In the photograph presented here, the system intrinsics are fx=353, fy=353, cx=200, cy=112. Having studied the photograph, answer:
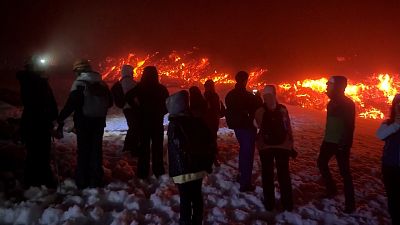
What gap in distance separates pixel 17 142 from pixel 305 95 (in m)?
18.8

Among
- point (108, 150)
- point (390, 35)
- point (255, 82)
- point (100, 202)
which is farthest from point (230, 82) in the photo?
point (100, 202)

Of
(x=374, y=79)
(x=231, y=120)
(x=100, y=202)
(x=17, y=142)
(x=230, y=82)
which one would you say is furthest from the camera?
(x=230, y=82)

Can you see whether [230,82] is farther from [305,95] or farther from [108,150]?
[108,150]

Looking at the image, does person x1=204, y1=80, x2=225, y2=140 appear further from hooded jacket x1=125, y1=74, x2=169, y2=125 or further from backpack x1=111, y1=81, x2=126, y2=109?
backpack x1=111, y1=81, x2=126, y2=109

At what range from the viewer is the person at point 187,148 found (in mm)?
4551

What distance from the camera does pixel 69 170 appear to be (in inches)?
280

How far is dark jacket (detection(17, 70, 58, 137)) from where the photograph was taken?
5.80 m

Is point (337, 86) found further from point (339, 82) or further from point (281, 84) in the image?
point (281, 84)

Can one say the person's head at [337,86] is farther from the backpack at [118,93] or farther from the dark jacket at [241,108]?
the backpack at [118,93]

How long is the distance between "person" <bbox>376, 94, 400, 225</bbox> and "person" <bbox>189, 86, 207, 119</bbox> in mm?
3504

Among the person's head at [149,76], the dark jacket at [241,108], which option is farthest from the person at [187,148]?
the person's head at [149,76]

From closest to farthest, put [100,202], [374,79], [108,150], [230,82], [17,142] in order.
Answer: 1. [100,202]
2. [17,142]
3. [108,150]
4. [374,79]
5. [230,82]

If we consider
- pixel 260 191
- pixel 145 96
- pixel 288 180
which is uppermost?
pixel 145 96

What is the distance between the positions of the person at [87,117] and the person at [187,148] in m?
2.03
